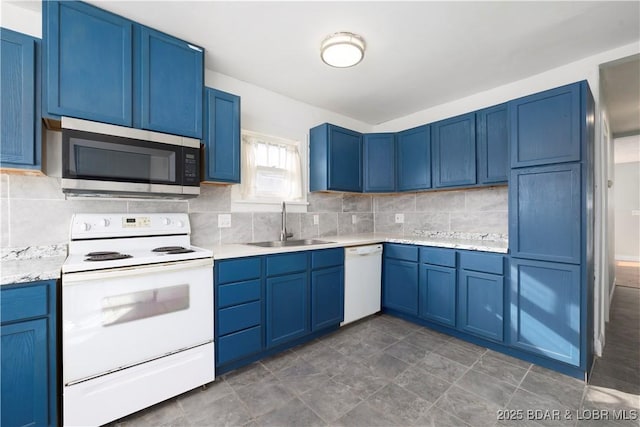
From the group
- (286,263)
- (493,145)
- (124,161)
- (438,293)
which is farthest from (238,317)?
(493,145)

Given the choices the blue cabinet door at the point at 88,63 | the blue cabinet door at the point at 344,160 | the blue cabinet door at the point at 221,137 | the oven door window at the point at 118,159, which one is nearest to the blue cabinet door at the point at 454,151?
the blue cabinet door at the point at 344,160

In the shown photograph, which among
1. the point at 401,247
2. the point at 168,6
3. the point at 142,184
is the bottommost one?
the point at 401,247

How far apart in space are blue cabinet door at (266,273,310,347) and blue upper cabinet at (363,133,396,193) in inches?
65.9

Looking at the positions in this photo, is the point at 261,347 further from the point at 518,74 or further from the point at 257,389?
the point at 518,74

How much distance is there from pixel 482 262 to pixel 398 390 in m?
1.33

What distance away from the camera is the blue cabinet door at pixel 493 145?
253 cm

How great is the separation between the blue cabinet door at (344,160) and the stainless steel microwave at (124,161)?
5.21 ft

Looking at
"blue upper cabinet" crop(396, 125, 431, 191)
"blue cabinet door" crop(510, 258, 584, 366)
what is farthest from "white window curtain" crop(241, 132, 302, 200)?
"blue cabinet door" crop(510, 258, 584, 366)

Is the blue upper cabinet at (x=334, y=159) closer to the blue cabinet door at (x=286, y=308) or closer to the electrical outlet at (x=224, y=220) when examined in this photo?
the electrical outlet at (x=224, y=220)

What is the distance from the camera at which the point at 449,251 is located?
2.62 m

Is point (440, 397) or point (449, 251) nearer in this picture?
point (440, 397)

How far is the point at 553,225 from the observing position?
2.07 metres

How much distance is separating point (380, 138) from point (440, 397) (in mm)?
2823

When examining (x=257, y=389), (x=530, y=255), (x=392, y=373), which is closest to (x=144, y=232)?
(x=257, y=389)
